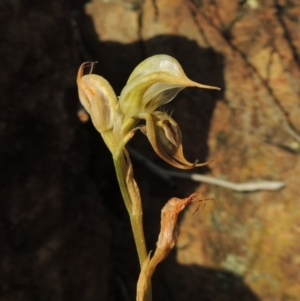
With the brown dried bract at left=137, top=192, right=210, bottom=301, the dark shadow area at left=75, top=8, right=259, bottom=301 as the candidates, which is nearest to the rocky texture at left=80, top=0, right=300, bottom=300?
the dark shadow area at left=75, top=8, right=259, bottom=301

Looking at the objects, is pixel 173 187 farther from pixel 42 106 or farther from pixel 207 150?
pixel 42 106

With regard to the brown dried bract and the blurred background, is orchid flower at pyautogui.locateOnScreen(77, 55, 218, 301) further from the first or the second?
the blurred background

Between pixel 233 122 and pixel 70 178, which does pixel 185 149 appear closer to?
pixel 233 122

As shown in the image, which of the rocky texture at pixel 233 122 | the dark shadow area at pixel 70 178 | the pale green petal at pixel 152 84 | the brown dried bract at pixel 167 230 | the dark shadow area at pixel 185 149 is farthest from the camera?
the dark shadow area at pixel 185 149

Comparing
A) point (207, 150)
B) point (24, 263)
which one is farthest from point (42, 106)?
point (207, 150)

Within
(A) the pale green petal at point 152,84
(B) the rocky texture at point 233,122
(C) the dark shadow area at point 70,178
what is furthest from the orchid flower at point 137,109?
(B) the rocky texture at point 233,122

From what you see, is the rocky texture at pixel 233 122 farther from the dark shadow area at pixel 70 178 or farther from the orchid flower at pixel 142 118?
the orchid flower at pixel 142 118
